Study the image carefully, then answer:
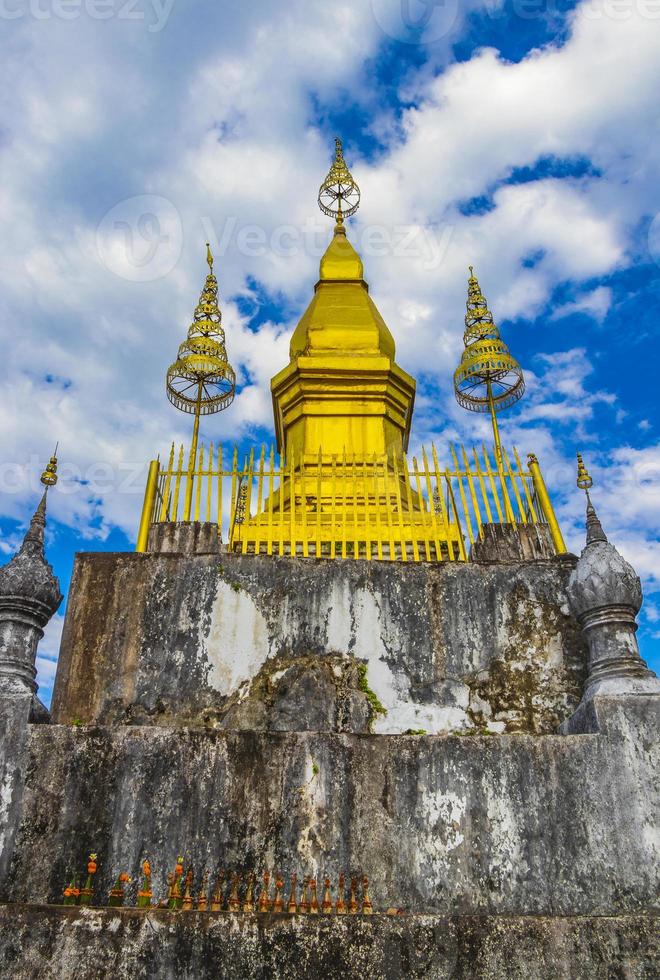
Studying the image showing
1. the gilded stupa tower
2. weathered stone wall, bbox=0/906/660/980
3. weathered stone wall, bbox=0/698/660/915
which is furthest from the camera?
the gilded stupa tower

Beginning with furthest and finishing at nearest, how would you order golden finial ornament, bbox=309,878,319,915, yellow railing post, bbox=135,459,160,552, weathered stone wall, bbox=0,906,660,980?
yellow railing post, bbox=135,459,160,552, golden finial ornament, bbox=309,878,319,915, weathered stone wall, bbox=0,906,660,980

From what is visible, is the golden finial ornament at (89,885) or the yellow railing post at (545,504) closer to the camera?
the golden finial ornament at (89,885)

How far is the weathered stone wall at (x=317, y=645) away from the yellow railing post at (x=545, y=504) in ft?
2.51

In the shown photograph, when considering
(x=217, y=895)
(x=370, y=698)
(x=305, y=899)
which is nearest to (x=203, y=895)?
(x=217, y=895)

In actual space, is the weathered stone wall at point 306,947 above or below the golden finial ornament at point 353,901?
below

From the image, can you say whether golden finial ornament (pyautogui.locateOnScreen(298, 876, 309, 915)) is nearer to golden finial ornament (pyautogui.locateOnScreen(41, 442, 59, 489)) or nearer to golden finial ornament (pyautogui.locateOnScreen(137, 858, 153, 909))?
golden finial ornament (pyautogui.locateOnScreen(137, 858, 153, 909))

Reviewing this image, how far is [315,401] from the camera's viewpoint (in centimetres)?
1151

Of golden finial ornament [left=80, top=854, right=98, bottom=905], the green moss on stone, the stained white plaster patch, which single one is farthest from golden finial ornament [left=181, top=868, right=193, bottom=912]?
the green moss on stone

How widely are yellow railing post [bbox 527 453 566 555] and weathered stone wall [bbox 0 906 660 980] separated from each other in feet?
12.8

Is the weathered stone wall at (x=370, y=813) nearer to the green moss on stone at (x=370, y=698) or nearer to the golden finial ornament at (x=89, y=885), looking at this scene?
the golden finial ornament at (x=89, y=885)

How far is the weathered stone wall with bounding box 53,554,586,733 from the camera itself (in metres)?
6.07

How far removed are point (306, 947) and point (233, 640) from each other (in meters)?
2.77

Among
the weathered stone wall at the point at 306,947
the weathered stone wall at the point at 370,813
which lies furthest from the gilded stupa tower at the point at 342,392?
the weathered stone wall at the point at 306,947

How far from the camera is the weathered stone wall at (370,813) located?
4.79 metres
